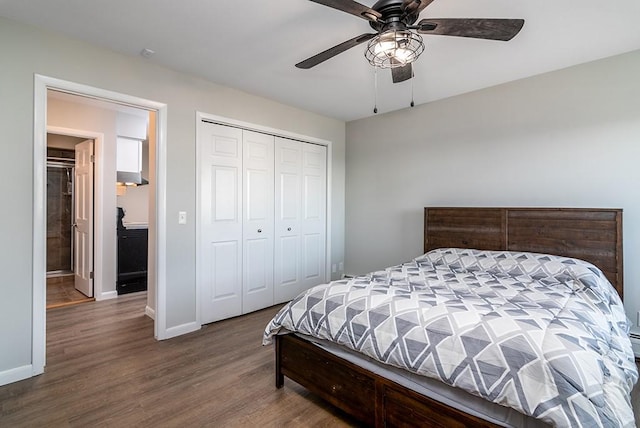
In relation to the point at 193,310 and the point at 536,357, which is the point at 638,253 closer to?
the point at 536,357

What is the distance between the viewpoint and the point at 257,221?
3.72 m

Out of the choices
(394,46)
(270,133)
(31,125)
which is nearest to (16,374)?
(31,125)

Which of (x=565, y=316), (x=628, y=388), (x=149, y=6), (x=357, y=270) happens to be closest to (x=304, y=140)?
(x=357, y=270)

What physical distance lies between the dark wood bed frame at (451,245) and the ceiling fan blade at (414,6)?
187 cm

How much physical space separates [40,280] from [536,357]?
3080 millimetres

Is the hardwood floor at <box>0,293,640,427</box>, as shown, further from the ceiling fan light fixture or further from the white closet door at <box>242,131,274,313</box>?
the ceiling fan light fixture

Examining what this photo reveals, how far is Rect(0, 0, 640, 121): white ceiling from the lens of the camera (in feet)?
6.63

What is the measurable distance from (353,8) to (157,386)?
103 inches

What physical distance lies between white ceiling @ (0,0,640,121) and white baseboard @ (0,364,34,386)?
2433 millimetres

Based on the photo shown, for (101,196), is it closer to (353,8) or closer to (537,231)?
(353,8)

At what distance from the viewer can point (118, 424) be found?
1.79 meters

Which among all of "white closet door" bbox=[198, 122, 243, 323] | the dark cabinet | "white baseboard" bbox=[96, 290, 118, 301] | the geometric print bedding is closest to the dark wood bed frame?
the geometric print bedding

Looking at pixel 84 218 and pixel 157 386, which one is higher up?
pixel 84 218

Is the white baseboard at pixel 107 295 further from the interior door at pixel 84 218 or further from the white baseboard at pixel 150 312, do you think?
the white baseboard at pixel 150 312
